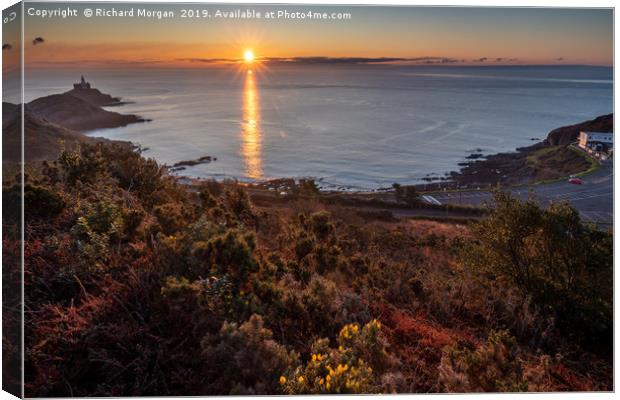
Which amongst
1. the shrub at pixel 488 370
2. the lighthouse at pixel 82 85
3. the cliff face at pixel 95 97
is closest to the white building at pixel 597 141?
the shrub at pixel 488 370

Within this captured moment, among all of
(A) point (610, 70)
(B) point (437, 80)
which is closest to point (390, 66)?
(B) point (437, 80)

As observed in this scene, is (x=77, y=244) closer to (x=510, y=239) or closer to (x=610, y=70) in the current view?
(x=510, y=239)

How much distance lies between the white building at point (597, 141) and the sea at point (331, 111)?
0.24 meters

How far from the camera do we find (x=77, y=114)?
28.7ft

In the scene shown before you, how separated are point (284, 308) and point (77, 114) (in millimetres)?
6953

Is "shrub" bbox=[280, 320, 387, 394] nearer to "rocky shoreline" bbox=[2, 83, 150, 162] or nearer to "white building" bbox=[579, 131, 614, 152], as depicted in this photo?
"rocky shoreline" bbox=[2, 83, 150, 162]

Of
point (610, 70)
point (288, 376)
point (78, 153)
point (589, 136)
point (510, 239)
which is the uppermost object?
point (610, 70)

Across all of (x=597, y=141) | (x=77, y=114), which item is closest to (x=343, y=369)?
(x=597, y=141)

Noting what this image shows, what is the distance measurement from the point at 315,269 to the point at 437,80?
9.73 ft

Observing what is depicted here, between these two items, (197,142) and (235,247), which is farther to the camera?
(197,142)

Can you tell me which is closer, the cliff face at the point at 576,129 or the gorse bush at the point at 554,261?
the gorse bush at the point at 554,261

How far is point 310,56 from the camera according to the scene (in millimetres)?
4957

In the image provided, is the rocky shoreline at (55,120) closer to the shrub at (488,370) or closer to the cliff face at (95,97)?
the cliff face at (95,97)

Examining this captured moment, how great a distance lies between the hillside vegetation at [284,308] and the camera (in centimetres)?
305
